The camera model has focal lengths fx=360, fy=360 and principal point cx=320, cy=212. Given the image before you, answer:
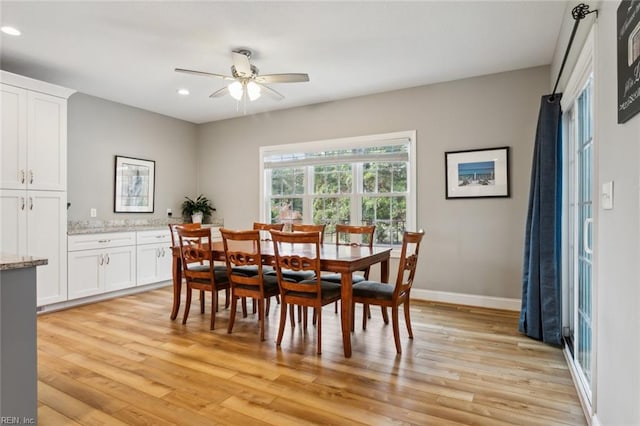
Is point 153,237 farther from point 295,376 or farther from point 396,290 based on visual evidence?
point 396,290

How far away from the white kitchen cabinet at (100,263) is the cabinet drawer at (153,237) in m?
0.11

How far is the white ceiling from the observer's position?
280 cm

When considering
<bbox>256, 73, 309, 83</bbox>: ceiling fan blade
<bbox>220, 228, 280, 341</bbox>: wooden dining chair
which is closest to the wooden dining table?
<bbox>220, 228, 280, 341</bbox>: wooden dining chair

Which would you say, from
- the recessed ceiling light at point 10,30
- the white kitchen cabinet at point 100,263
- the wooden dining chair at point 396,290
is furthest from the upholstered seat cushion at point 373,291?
the recessed ceiling light at point 10,30

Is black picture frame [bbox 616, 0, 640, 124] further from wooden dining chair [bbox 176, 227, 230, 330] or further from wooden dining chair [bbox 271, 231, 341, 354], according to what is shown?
wooden dining chair [bbox 176, 227, 230, 330]

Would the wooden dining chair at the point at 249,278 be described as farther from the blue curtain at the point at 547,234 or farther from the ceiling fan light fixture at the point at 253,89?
the blue curtain at the point at 547,234

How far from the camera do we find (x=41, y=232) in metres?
3.87

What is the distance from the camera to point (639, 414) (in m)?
1.22

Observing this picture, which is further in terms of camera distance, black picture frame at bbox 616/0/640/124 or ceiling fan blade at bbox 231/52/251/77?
ceiling fan blade at bbox 231/52/251/77

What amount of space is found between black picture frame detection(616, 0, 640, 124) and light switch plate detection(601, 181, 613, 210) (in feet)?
0.97

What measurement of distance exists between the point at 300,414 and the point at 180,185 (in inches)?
198

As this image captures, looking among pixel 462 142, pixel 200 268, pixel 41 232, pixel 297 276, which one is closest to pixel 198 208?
pixel 41 232

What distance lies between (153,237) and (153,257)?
0.29 meters

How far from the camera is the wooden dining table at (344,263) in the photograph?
8.97ft
